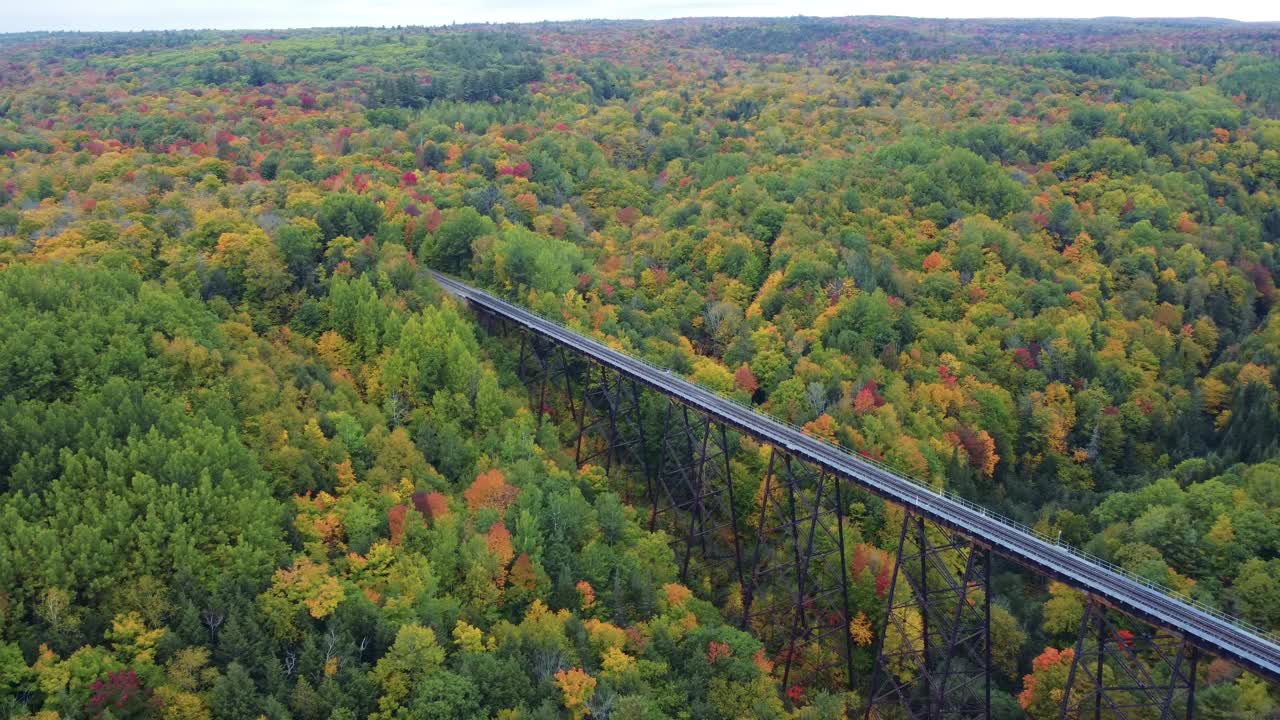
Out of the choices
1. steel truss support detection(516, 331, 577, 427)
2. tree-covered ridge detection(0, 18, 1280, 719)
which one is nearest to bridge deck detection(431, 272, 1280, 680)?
steel truss support detection(516, 331, 577, 427)

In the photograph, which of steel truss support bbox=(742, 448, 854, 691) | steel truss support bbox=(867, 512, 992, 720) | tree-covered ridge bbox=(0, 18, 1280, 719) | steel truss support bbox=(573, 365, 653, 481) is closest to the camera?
tree-covered ridge bbox=(0, 18, 1280, 719)

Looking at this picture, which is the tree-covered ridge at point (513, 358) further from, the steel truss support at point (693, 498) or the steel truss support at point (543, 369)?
the steel truss support at point (693, 498)

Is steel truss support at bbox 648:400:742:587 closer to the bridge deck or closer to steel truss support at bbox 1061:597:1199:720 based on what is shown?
the bridge deck

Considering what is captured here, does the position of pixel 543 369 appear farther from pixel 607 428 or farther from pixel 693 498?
Result: pixel 693 498

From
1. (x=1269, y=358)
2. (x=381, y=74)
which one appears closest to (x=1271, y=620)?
(x=1269, y=358)

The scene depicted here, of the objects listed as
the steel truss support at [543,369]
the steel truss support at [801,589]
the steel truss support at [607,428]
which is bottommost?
the steel truss support at [801,589]

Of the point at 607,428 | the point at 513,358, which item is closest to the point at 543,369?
the point at 513,358

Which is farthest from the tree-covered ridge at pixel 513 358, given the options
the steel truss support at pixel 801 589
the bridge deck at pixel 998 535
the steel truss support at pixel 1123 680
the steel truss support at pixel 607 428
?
the bridge deck at pixel 998 535
